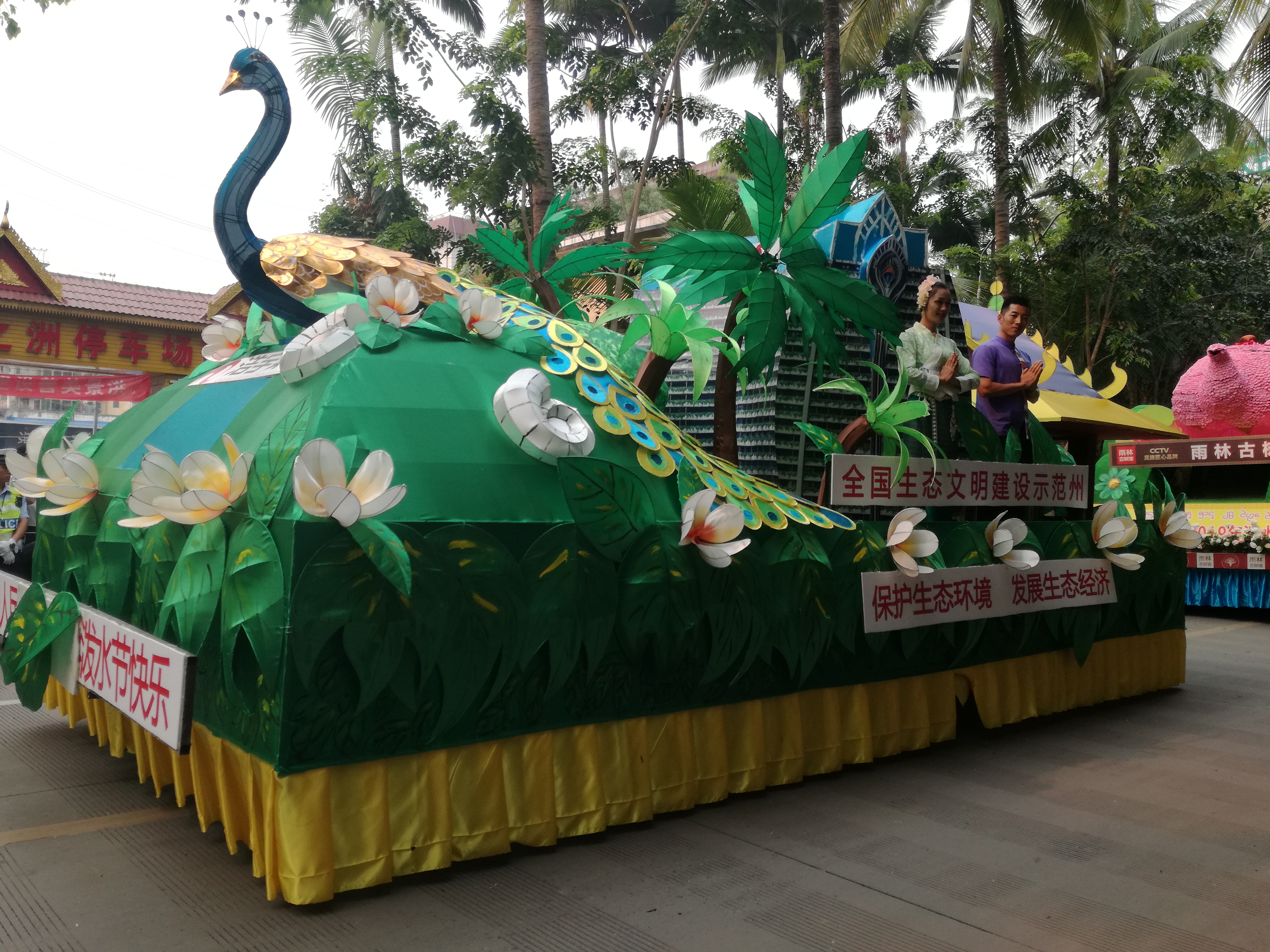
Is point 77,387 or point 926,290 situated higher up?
point 77,387

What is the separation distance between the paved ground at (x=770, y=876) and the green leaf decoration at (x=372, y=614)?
68cm

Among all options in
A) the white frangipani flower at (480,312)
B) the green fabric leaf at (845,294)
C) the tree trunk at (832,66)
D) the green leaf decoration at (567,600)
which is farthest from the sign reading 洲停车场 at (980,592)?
the tree trunk at (832,66)

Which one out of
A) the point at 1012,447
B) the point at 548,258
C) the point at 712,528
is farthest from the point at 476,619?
the point at 1012,447

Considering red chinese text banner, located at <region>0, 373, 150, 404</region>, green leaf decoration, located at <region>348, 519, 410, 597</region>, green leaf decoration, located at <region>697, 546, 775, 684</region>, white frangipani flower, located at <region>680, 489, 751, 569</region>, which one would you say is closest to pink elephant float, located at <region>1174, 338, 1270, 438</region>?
green leaf decoration, located at <region>697, 546, 775, 684</region>

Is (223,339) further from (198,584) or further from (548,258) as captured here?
(198,584)

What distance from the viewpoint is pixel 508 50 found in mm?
10969

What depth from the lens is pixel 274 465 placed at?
312 cm

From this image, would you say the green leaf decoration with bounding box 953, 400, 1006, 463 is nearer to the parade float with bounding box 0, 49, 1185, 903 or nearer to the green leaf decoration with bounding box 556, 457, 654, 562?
the parade float with bounding box 0, 49, 1185, 903

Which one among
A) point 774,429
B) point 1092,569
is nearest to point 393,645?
point 774,429

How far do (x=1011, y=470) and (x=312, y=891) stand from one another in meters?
3.95

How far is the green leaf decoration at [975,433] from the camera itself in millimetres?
5031

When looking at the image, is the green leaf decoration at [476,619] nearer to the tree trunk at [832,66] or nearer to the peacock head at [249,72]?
the peacock head at [249,72]

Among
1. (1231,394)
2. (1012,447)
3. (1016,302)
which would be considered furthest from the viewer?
(1231,394)

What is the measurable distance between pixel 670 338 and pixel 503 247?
49.4 inches
